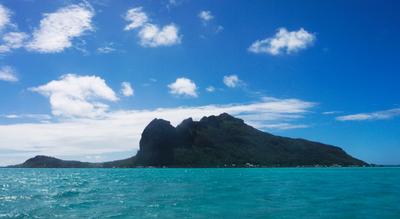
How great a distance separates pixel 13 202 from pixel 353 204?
38.4m

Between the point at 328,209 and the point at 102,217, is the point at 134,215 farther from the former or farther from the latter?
the point at 328,209

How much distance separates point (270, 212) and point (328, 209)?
6070mm

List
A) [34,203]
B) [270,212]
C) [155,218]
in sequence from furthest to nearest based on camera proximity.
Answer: [34,203] → [270,212] → [155,218]

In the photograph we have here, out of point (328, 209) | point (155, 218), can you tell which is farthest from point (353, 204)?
point (155, 218)

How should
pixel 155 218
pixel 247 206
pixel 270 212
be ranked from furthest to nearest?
1. pixel 247 206
2. pixel 270 212
3. pixel 155 218

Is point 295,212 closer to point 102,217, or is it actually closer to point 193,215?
point 193,215

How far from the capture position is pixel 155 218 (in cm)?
3400

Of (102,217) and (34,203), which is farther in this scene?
A: (34,203)

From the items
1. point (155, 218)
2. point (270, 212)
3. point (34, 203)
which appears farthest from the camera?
point (34, 203)

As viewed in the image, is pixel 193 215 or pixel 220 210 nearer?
pixel 193 215

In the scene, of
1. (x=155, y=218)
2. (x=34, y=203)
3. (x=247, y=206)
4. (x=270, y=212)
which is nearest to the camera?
(x=155, y=218)

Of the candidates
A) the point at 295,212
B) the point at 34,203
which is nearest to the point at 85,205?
the point at 34,203

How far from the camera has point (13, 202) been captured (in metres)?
47.8

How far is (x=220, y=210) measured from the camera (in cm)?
3847
